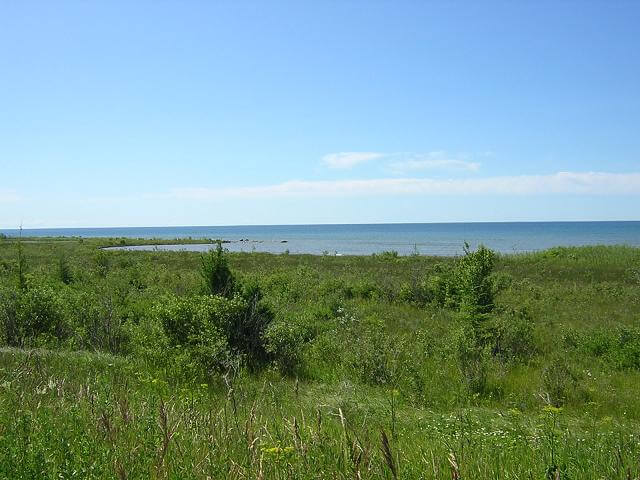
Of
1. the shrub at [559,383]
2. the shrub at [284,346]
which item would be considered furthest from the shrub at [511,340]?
the shrub at [284,346]

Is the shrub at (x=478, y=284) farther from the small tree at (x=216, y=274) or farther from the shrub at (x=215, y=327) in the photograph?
the small tree at (x=216, y=274)

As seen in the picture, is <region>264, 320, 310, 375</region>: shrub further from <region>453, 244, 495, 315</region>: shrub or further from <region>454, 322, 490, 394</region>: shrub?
<region>453, 244, 495, 315</region>: shrub

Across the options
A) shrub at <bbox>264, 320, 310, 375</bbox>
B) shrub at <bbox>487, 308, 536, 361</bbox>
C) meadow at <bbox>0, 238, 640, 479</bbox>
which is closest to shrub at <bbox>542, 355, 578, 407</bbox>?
meadow at <bbox>0, 238, 640, 479</bbox>

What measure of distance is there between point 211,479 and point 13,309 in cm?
1114

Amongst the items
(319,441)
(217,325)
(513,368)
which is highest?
(319,441)

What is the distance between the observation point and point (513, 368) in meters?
12.0

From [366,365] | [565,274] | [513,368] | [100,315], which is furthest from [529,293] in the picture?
[100,315]

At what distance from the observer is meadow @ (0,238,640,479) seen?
334 cm

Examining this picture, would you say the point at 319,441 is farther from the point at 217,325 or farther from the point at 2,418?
the point at 217,325

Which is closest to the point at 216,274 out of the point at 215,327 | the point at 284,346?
the point at 215,327

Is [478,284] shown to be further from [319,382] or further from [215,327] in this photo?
[215,327]

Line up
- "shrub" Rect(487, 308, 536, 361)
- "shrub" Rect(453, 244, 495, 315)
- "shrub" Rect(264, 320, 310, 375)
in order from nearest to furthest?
"shrub" Rect(264, 320, 310, 375) → "shrub" Rect(487, 308, 536, 361) → "shrub" Rect(453, 244, 495, 315)

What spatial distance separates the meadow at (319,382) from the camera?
10.9 ft

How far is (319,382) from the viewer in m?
10.6
